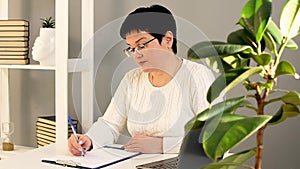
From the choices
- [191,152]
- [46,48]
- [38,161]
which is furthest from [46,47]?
[191,152]

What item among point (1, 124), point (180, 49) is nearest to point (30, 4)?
point (1, 124)

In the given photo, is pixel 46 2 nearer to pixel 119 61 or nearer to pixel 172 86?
pixel 119 61

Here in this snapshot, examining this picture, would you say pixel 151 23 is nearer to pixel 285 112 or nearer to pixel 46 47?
pixel 46 47

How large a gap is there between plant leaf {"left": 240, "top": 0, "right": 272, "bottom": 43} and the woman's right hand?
1.30m

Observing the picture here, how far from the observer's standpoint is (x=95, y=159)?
6.19 ft

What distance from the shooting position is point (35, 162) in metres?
1.92

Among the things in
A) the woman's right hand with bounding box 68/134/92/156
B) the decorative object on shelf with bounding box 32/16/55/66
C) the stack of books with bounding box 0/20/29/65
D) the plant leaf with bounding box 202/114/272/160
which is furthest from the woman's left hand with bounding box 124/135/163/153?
the plant leaf with bounding box 202/114/272/160

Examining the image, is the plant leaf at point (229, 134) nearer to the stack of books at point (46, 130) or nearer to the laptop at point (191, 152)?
the laptop at point (191, 152)

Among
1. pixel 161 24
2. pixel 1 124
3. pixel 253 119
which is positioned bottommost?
pixel 1 124

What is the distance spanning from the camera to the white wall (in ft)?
7.87

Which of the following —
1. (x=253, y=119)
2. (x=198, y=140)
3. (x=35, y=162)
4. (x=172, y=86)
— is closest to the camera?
(x=253, y=119)

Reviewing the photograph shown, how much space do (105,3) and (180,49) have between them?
515 mm

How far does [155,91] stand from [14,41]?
989mm

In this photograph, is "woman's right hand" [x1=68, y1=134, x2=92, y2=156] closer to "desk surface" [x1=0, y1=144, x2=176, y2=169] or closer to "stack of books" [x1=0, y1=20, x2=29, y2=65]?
"desk surface" [x1=0, y1=144, x2=176, y2=169]
